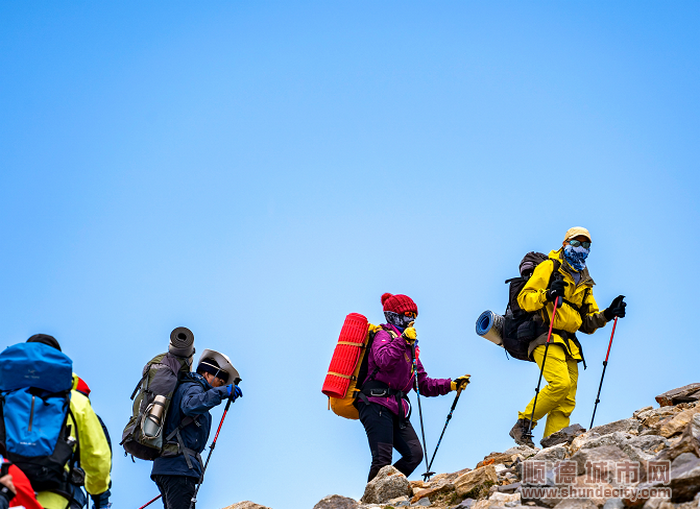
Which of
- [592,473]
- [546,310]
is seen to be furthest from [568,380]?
[592,473]

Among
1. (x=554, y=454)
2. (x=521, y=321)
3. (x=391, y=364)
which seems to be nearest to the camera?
(x=554, y=454)

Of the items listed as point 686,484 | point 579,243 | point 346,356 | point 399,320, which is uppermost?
point 579,243

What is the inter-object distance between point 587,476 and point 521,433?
16.4ft

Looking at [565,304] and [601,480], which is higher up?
[565,304]

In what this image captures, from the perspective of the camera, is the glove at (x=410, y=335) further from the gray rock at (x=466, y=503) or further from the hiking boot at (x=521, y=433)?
the gray rock at (x=466, y=503)

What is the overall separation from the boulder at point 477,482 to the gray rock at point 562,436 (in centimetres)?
192

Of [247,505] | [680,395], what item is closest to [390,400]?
[247,505]

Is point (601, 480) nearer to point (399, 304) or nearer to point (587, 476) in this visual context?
point (587, 476)

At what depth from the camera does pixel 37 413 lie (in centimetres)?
675

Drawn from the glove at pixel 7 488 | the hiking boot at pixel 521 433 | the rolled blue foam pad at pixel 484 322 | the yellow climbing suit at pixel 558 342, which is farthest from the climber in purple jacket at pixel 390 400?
the glove at pixel 7 488

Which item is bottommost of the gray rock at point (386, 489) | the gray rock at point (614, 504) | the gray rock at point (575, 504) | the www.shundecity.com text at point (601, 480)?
the gray rock at point (386, 489)

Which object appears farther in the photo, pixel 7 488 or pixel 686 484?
pixel 686 484

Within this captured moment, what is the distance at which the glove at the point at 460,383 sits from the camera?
43.3 feet

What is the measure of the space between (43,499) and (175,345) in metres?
3.69
